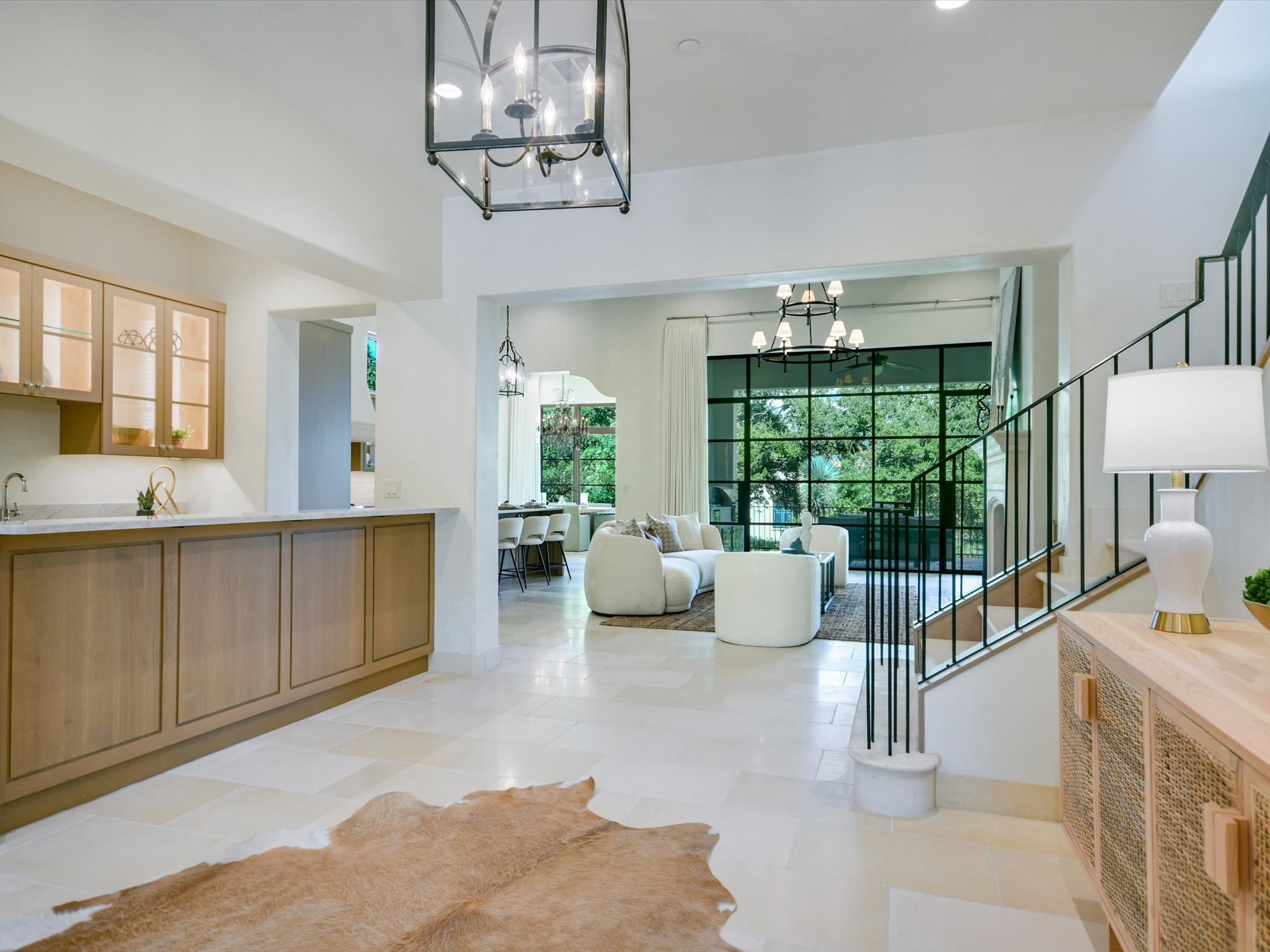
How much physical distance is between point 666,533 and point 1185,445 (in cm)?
631

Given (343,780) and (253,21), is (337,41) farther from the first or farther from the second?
(343,780)

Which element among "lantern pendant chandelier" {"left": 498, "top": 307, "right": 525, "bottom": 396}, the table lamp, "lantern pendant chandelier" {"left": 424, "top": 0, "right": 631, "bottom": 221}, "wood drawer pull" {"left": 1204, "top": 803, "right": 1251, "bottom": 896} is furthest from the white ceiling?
"lantern pendant chandelier" {"left": 498, "top": 307, "right": 525, "bottom": 396}

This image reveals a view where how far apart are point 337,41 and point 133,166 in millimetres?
955

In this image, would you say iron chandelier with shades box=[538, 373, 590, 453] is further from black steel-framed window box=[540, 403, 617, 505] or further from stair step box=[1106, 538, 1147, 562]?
stair step box=[1106, 538, 1147, 562]

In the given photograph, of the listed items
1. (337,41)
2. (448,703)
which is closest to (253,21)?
(337,41)

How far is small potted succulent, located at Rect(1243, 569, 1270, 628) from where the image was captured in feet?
5.32

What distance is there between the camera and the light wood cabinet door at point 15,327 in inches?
167

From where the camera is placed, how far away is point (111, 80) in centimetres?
281

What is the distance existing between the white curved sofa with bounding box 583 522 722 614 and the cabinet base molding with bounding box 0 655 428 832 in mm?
2727

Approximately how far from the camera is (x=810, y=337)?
7945 millimetres

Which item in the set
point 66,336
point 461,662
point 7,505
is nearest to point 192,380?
point 66,336

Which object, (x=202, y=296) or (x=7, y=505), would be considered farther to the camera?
(x=202, y=296)

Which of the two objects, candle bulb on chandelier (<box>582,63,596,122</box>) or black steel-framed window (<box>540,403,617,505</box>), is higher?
candle bulb on chandelier (<box>582,63,596,122</box>)

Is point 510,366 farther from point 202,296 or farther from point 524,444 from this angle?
point 202,296
